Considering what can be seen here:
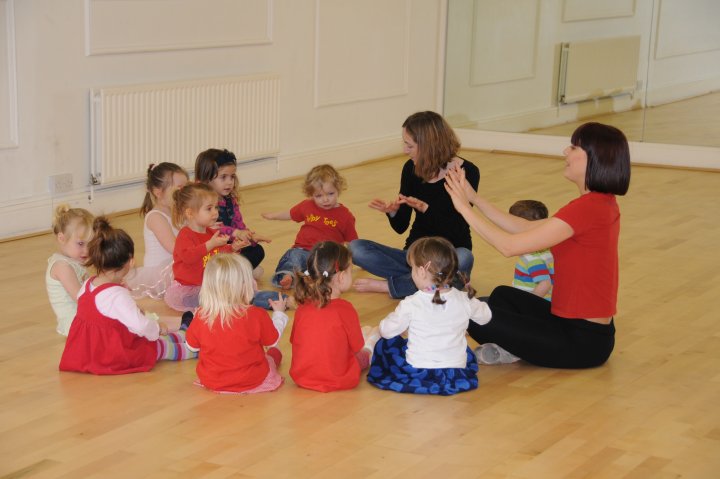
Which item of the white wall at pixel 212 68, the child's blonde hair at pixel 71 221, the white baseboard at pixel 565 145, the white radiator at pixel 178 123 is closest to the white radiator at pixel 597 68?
the white baseboard at pixel 565 145

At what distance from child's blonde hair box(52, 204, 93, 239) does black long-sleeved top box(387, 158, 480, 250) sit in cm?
166

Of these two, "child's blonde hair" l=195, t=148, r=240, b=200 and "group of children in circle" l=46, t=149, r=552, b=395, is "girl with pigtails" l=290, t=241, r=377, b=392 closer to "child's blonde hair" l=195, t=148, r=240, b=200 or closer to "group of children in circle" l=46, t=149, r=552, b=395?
"group of children in circle" l=46, t=149, r=552, b=395

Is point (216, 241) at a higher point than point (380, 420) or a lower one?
higher

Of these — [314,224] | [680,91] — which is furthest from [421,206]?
[680,91]

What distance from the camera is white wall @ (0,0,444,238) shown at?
6352 millimetres

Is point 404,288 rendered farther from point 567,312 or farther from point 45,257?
point 45,257

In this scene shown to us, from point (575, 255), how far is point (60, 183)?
379 centimetres

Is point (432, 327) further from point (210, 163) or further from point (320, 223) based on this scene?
point (210, 163)

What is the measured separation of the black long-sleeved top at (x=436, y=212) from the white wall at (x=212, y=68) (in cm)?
246

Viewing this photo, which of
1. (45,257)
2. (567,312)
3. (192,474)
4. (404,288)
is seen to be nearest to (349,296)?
(404,288)

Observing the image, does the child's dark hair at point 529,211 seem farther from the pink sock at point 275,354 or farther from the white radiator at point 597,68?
the white radiator at point 597,68

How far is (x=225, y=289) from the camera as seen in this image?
3.80m

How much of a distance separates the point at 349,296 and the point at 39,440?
218 centimetres

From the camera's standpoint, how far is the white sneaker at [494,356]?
4.36 meters
